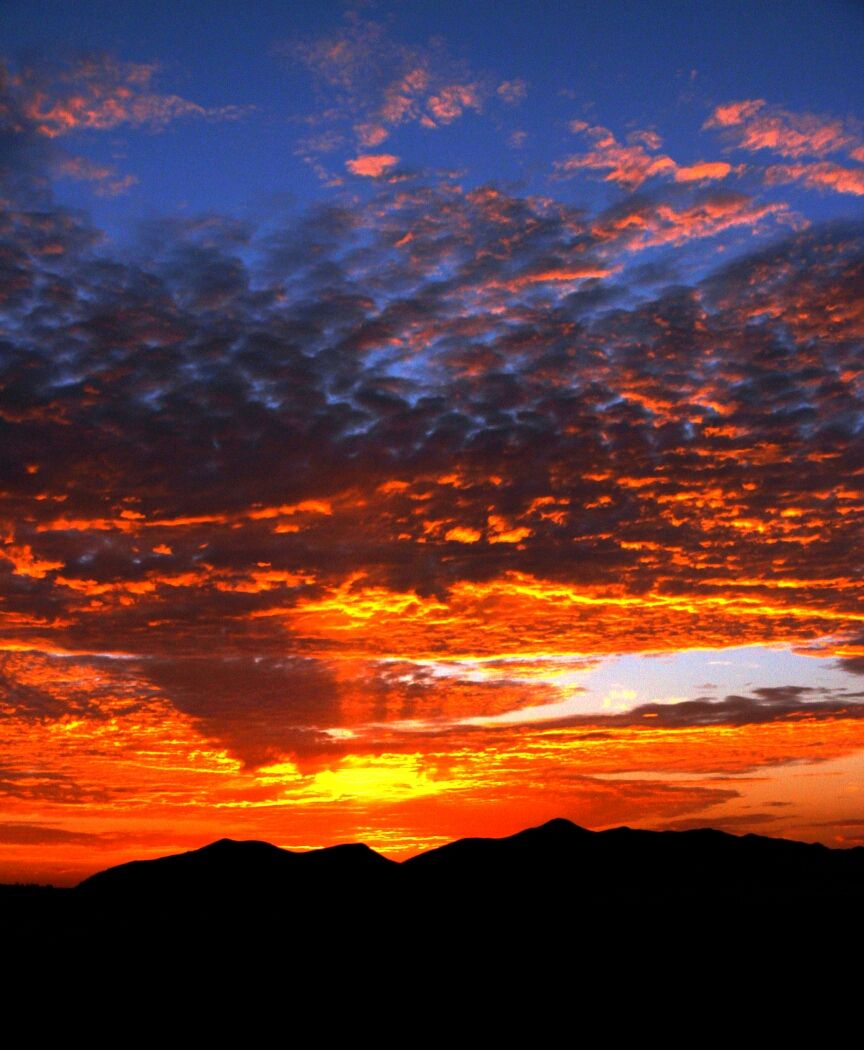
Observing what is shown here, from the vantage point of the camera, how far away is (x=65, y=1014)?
1251 inches

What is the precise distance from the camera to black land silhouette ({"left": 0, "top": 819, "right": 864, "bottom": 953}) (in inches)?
1640

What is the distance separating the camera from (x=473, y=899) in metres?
50.5

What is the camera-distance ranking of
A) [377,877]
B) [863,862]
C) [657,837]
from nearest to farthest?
[377,877] → [863,862] → [657,837]

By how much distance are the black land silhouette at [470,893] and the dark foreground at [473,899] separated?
5.9 inches

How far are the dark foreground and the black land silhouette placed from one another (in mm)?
149

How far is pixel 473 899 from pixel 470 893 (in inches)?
92.6

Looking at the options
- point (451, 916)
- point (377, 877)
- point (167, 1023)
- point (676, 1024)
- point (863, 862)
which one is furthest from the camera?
point (863, 862)

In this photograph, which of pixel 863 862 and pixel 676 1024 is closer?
pixel 676 1024

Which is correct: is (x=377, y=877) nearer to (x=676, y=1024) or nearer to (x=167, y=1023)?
(x=167, y=1023)

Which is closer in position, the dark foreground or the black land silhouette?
the dark foreground

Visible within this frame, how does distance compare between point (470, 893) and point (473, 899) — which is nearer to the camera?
point (473, 899)

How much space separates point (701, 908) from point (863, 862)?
2934cm

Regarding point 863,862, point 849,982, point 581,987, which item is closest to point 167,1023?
point 581,987

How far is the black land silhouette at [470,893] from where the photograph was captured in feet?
137
